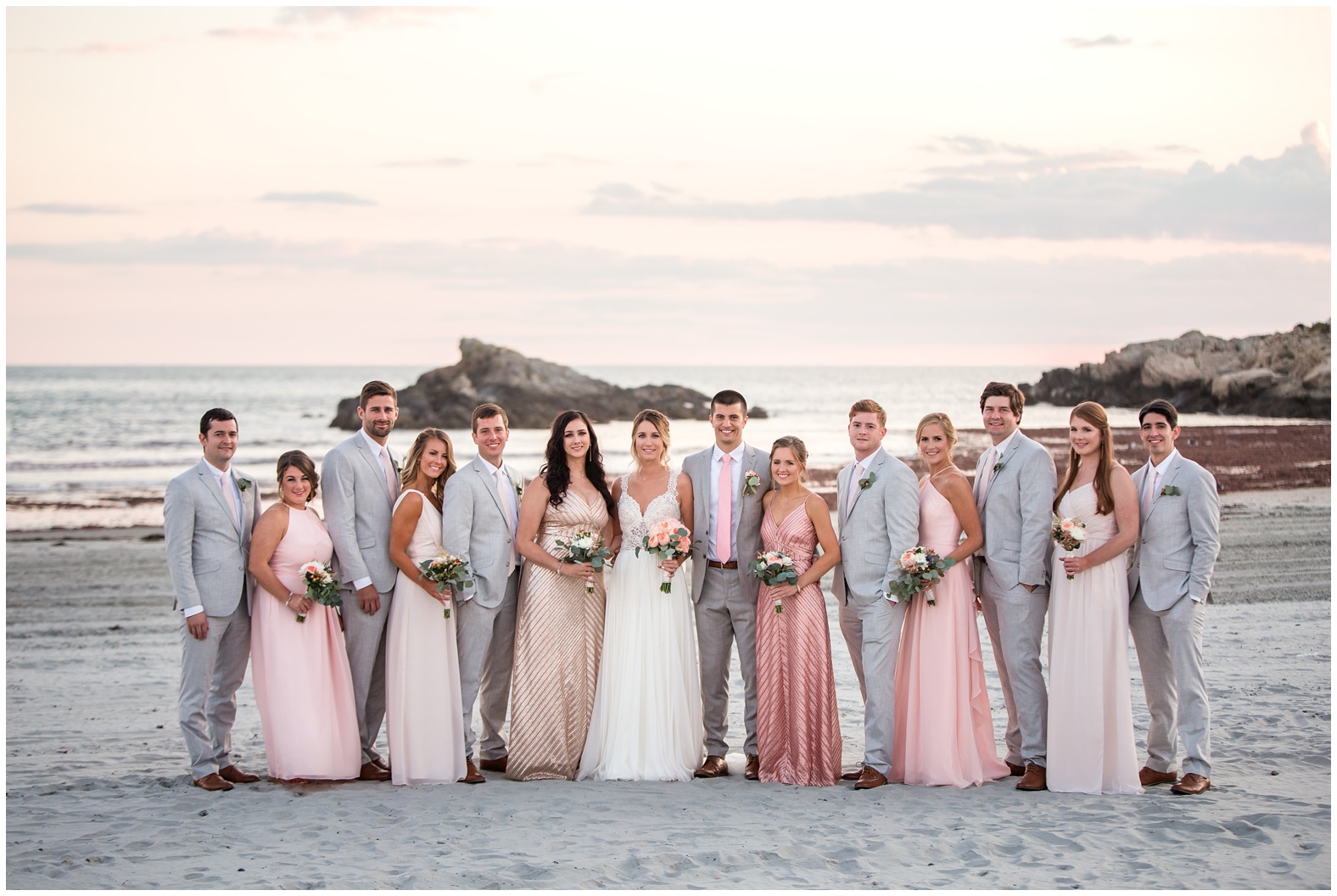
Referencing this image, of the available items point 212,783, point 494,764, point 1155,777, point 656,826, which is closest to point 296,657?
point 212,783

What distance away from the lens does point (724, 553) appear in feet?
23.5

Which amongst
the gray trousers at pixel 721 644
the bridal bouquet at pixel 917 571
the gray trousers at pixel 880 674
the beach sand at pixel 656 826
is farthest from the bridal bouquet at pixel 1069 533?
the gray trousers at pixel 721 644

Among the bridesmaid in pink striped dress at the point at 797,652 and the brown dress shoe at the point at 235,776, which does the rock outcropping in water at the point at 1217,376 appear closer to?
the bridesmaid in pink striped dress at the point at 797,652

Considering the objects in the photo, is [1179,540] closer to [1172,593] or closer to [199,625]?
[1172,593]

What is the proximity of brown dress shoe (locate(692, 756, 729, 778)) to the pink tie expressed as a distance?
4.10 feet

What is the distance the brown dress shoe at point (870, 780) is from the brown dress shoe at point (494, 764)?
2299mm

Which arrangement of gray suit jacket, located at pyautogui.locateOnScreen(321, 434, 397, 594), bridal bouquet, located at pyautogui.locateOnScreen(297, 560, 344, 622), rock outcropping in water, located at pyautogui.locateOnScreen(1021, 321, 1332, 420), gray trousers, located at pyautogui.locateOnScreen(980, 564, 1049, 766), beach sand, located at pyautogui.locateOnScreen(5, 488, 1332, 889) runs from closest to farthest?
beach sand, located at pyautogui.locateOnScreen(5, 488, 1332, 889) → bridal bouquet, located at pyautogui.locateOnScreen(297, 560, 344, 622) → gray trousers, located at pyautogui.locateOnScreen(980, 564, 1049, 766) → gray suit jacket, located at pyautogui.locateOnScreen(321, 434, 397, 594) → rock outcropping in water, located at pyautogui.locateOnScreen(1021, 321, 1332, 420)

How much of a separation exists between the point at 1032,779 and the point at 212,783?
16.1 ft

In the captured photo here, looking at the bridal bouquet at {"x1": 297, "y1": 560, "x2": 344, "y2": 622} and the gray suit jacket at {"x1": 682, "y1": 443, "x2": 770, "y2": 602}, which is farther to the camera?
the gray suit jacket at {"x1": 682, "y1": 443, "x2": 770, "y2": 602}

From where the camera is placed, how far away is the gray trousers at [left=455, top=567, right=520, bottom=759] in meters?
7.12

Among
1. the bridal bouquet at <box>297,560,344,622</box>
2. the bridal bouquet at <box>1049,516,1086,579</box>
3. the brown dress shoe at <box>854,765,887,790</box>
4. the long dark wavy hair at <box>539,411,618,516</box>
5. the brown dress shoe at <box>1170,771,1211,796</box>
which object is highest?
the long dark wavy hair at <box>539,411,618,516</box>

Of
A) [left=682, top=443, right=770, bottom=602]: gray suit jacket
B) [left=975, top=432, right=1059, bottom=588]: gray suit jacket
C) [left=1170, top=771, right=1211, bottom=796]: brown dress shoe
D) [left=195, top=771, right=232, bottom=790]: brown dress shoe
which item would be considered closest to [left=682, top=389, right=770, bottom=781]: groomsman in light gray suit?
[left=682, top=443, right=770, bottom=602]: gray suit jacket

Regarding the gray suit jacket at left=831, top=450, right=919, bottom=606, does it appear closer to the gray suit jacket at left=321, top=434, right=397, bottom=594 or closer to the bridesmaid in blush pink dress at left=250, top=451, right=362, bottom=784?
the gray suit jacket at left=321, top=434, right=397, bottom=594

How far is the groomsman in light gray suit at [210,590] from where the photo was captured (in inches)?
265
